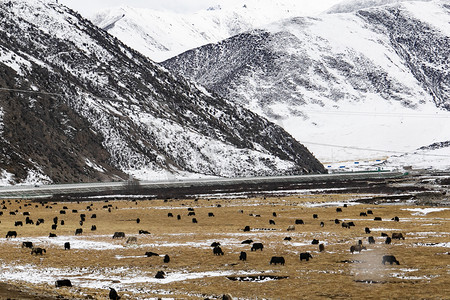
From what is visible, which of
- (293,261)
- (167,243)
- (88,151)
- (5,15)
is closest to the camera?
(293,261)

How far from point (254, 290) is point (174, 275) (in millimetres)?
4446

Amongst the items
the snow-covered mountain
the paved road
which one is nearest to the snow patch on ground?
the paved road

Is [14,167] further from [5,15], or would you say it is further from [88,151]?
[5,15]

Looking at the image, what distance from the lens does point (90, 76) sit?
172750mm

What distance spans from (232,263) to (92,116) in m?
132

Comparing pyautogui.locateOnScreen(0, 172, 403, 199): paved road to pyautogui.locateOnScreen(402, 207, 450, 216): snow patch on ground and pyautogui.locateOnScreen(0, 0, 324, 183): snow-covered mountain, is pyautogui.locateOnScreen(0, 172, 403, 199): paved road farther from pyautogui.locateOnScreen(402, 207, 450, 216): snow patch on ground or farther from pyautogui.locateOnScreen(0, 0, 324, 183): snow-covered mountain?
pyautogui.locateOnScreen(402, 207, 450, 216): snow patch on ground

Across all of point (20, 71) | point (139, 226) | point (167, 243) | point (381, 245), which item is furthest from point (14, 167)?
point (381, 245)

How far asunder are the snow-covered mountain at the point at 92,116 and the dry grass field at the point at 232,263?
3359 inches

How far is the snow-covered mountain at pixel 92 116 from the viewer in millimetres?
134625

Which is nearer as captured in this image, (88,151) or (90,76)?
(88,151)

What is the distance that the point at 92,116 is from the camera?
155 m

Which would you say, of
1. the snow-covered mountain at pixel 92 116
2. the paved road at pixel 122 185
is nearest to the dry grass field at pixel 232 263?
the paved road at pixel 122 185

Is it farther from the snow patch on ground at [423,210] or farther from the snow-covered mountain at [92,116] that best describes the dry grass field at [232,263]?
the snow-covered mountain at [92,116]

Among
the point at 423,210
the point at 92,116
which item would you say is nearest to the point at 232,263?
the point at 423,210
